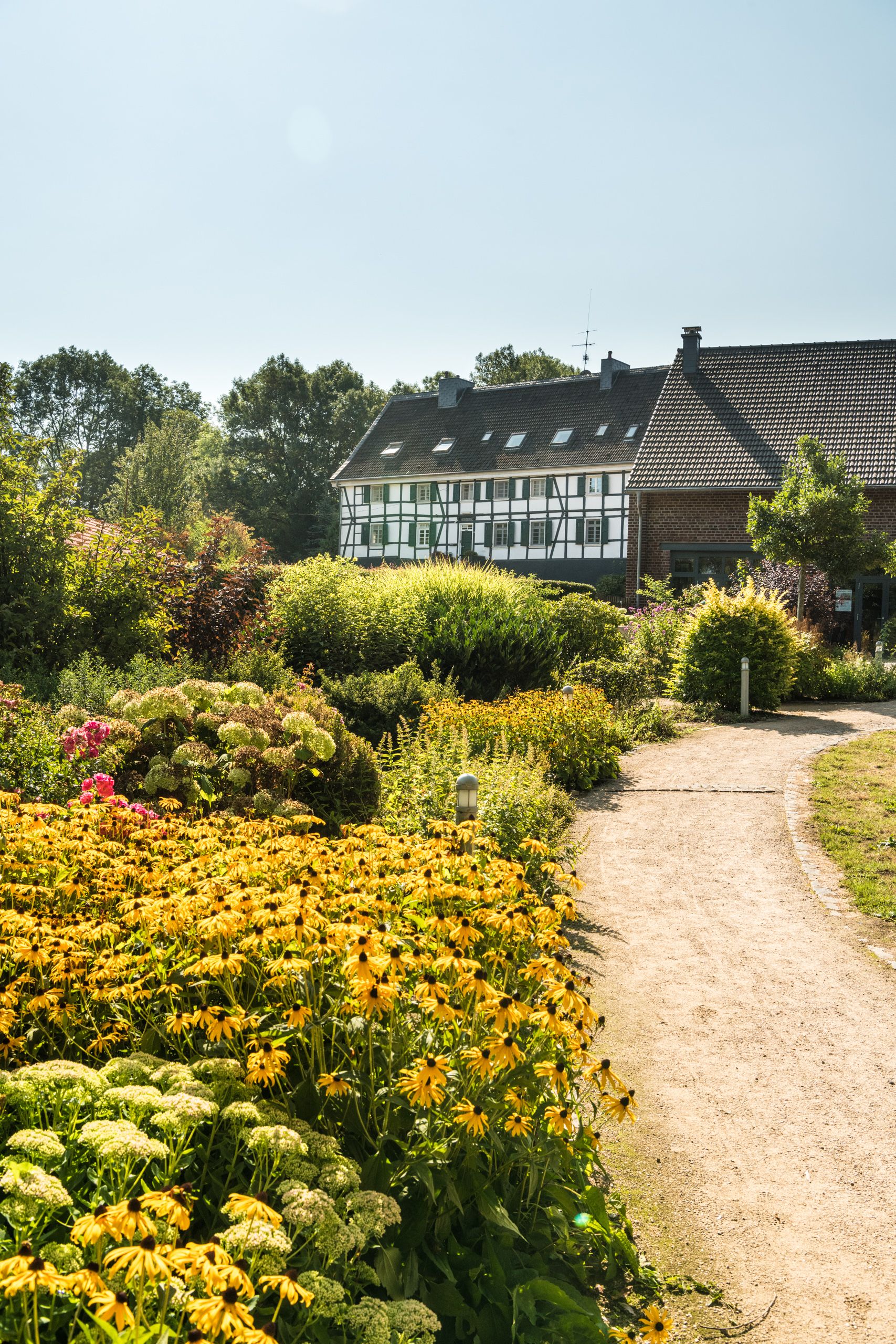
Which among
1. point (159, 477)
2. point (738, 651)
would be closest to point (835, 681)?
point (738, 651)

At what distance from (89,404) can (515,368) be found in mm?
28693

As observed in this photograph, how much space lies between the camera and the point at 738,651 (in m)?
14.0

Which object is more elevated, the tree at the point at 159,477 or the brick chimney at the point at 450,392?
the brick chimney at the point at 450,392

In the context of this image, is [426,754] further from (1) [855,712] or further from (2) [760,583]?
(2) [760,583]

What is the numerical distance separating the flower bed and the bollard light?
2.08 m

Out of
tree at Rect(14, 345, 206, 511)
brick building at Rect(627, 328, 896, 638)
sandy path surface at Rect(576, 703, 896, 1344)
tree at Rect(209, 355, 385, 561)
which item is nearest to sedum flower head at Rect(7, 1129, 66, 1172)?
sandy path surface at Rect(576, 703, 896, 1344)

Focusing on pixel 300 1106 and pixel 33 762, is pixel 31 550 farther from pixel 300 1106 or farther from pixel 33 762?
pixel 300 1106

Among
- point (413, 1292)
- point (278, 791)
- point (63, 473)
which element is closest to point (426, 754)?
point (278, 791)

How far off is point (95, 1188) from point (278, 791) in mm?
4085

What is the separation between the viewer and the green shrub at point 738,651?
13.9 meters

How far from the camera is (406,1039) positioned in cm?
266

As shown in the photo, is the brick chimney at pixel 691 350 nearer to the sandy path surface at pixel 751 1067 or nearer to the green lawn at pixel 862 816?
the green lawn at pixel 862 816

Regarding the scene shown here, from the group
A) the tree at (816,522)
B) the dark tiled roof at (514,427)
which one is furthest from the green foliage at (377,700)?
the dark tiled roof at (514,427)

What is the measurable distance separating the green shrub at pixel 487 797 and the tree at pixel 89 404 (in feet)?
199
